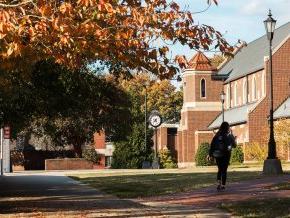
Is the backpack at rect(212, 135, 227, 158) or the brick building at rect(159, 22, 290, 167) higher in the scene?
the brick building at rect(159, 22, 290, 167)

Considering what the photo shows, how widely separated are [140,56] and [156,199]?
7782mm

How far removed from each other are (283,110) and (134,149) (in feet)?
51.1

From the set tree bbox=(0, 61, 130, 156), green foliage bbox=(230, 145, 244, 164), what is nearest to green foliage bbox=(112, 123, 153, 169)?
green foliage bbox=(230, 145, 244, 164)

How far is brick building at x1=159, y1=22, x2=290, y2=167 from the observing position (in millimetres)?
60344

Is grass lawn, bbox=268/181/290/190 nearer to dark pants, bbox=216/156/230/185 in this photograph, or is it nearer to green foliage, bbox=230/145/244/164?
dark pants, bbox=216/156/230/185

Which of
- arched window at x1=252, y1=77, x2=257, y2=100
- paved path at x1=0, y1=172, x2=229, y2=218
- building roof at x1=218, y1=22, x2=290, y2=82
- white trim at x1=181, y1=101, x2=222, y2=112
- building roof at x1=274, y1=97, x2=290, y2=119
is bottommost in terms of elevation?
paved path at x1=0, y1=172, x2=229, y2=218

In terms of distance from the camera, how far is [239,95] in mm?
71438

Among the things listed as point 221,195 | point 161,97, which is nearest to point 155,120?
point 221,195

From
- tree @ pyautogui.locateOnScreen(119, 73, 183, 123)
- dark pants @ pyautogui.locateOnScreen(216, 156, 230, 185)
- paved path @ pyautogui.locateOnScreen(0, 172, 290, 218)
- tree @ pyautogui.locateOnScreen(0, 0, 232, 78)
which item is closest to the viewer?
tree @ pyautogui.locateOnScreen(0, 0, 232, 78)

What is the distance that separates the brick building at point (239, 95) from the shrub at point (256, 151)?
7.59 ft

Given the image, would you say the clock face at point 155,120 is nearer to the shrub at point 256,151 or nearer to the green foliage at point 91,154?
the shrub at point 256,151

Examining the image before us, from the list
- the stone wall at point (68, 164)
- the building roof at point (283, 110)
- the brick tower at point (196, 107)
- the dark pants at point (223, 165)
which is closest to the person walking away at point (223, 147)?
the dark pants at point (223, 165)

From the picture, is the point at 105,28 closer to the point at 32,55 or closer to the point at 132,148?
the point at 32,55

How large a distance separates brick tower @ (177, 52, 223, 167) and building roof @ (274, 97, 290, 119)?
15055 millimetres
